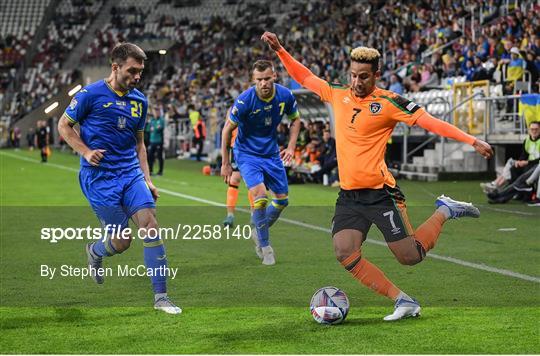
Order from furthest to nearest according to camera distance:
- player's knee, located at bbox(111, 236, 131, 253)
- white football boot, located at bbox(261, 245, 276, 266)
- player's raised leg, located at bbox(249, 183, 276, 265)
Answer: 1. player's raised leg, located at bbox(249, 183, 276, 265)
2. white football boot, located at bbox(261, 245, 276, 266)
3. player's knee, located at bbox(111, 236, 131, 253)

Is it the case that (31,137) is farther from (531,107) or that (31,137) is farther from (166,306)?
(166,306)

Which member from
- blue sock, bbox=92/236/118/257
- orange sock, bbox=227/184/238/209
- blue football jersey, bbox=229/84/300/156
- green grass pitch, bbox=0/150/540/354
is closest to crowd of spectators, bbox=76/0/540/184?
orange sock, bbox=227/184/238/209

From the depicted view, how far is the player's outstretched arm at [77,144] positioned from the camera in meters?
7.90

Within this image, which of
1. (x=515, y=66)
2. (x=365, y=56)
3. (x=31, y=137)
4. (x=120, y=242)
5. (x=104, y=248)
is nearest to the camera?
(x=365, y=56)

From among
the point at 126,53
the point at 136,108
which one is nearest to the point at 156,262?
the point at 136,108

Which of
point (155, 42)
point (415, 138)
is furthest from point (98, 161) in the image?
point (155, 42)

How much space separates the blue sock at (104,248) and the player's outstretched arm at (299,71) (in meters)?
→ 2.01

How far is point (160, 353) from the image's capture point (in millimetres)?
6250

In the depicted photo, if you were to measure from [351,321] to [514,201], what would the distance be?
432 inches

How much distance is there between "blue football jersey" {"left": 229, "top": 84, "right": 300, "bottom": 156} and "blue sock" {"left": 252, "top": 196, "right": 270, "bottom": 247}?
1.87ft

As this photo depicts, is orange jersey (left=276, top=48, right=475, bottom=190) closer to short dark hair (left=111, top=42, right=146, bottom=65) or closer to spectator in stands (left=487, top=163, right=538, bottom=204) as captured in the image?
short dark hair (left=111, top=42, right=146, bottom=65)

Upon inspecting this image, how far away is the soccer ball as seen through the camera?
23.5 feet

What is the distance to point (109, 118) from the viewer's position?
8102mm

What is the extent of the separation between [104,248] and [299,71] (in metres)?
2.21
